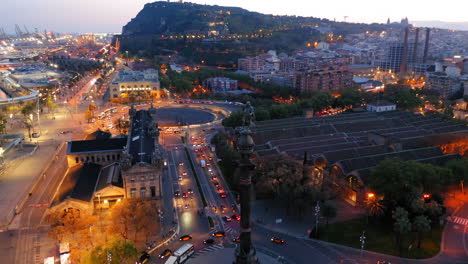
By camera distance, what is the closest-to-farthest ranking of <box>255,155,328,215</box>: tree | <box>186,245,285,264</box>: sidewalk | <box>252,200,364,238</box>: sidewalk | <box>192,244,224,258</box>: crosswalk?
<box>186,245,285,264</box>: sidewalk < <box>192,244,224,258</box>: crosswalk < <box>252,200,364,238</box>: sidewalk < <box>255,155,328,215</box>: tree

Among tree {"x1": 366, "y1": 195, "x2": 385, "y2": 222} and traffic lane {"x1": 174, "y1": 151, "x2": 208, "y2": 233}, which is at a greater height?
tree {"x1": 366, "y1": 195, "x2": 385, "y2": 222}

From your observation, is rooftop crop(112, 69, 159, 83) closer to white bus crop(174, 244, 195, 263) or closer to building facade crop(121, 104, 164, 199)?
building facade crop(121, 104, 164, 199)

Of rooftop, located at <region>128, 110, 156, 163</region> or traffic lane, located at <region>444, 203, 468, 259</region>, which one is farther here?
rooftop, located at <region>128, 110, 156, 163</region>

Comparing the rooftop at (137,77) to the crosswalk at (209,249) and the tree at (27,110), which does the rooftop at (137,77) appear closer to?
the tree at (27,110)

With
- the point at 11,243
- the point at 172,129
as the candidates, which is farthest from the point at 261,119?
the point at 11,243

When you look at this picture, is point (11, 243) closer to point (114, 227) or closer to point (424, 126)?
point (114, 227)

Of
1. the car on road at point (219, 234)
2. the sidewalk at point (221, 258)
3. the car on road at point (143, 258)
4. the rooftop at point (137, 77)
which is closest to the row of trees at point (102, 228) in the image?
the car on road at point (143, 258)

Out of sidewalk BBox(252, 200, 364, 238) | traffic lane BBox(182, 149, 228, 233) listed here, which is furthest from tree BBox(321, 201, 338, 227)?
traffic lane BBox(182, 149, 228, 233)
